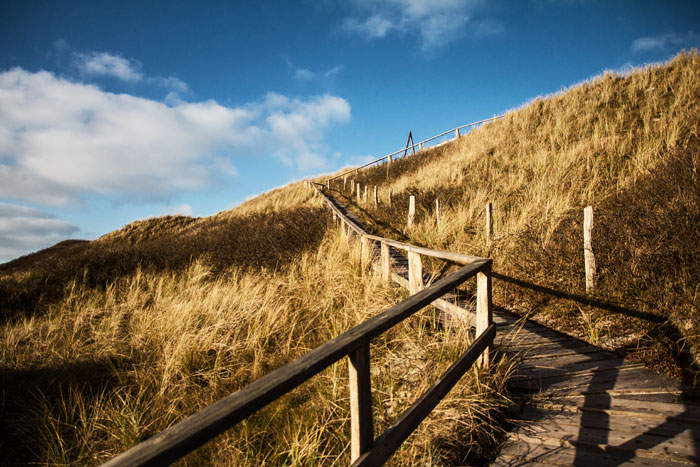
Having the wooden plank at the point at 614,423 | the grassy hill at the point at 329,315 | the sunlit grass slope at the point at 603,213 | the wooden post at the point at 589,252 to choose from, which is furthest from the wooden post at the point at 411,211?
the wooden plank at the point at 614,423

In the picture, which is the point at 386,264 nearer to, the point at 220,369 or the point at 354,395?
the point at 220,369

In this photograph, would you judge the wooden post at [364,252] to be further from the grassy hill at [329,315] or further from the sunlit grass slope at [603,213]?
the sunlit grass slope at [603,213]

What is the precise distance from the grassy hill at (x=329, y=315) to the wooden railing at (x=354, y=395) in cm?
42

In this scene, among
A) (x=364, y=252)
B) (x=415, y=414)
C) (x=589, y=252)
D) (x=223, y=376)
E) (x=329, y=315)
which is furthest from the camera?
(x=364, y=252)

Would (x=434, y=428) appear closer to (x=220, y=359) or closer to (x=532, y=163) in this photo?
(x=220, y=359)

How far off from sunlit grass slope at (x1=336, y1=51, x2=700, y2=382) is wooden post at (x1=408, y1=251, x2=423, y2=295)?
1548 mm

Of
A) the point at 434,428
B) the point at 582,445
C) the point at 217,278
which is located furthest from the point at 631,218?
the point at 217,278

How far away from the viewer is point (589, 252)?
443 cm

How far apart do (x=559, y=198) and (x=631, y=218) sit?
2315 mm

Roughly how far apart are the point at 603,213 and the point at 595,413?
413 cm

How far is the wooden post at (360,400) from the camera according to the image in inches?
59.7

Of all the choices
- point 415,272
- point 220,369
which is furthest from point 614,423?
point 220,369

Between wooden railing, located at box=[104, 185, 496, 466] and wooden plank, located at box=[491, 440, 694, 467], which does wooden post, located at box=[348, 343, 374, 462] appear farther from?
wooden plank, located at box=[491, 440, 694, 467]

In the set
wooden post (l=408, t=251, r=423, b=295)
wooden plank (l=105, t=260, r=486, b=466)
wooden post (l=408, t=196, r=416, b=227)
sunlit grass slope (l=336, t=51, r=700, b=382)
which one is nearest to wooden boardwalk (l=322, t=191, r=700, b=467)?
sunlit grass slope (l=336, t=51, r=700, b=382)
